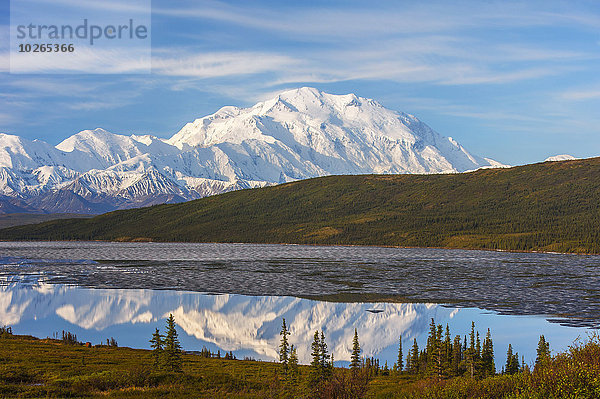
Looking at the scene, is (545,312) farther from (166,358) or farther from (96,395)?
(96,395)

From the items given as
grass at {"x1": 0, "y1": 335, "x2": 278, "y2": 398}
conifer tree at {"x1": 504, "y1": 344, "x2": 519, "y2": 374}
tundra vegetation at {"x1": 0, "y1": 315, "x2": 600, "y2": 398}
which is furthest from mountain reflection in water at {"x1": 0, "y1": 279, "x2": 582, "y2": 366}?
grass at {"x1": 0, "y1": 335, "x2": 278, "y2": 398}

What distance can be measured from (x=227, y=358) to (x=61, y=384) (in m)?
20.2

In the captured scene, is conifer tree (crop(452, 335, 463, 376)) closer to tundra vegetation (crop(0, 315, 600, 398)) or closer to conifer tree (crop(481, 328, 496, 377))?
tundra vegetation (crop(0, 315, 600, 398))

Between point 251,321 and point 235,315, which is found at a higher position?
point 235,315

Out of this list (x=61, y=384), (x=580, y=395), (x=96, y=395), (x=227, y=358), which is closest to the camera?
(x=580, y=395)

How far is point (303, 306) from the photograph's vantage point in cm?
8338

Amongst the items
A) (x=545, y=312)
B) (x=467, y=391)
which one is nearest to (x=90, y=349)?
(x=467, y=391)

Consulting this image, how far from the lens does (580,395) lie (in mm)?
25484

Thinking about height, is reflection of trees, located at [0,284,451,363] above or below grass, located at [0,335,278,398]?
above

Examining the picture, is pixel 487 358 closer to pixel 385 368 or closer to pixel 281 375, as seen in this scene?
pixel 385 368

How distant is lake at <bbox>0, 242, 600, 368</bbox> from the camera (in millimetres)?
64812

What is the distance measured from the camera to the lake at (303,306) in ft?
213

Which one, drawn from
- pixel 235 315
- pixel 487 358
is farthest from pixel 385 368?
pixel 235 315

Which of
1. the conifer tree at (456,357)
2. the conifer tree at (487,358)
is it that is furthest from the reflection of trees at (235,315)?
the conifer tree at (487,358)
